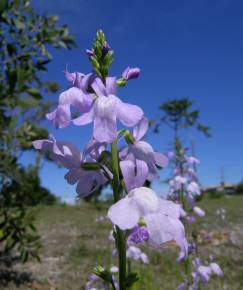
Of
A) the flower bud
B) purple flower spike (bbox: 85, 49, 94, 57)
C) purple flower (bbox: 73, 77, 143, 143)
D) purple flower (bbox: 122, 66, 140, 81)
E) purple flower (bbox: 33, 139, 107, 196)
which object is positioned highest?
purple flower spike (bbox: 85, 49, 94, 57)

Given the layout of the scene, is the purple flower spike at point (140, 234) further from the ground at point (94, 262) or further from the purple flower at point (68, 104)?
the ground at point (94, 262)

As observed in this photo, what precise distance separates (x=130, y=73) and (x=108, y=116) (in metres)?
0.28

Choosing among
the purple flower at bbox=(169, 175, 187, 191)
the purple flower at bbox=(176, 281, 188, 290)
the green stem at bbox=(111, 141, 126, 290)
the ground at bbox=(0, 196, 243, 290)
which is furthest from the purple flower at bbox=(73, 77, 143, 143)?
the purple flower at bbox=(169, 175, 187, 191)

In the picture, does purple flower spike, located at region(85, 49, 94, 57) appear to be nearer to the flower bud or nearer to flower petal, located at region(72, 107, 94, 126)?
the flower bud

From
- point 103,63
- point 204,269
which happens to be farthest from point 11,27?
point 204,269

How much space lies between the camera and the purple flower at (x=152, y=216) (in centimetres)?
115

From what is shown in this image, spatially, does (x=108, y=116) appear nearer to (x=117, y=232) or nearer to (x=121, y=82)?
(x=121, y=82)

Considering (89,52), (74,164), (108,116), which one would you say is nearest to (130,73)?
(89,52)

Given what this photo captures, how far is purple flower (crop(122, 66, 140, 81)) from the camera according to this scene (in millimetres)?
1468

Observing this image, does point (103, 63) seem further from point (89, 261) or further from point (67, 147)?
point (89, 261)

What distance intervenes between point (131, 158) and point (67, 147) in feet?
0.77

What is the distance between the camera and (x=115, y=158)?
4.56ft

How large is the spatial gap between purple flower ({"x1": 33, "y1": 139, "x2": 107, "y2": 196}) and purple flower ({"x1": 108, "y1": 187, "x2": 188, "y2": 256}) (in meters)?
0.27

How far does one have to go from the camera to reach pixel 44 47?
3.79 metres
